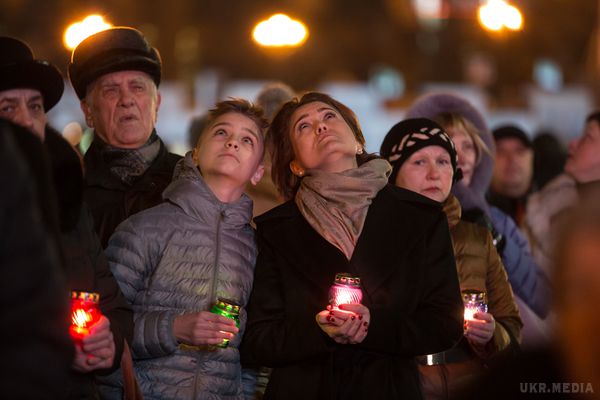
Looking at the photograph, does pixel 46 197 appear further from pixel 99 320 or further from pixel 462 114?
pixel 462 114

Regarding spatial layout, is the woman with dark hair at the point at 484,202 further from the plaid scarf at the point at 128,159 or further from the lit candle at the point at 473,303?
the plaid scarf at the point at 128,159

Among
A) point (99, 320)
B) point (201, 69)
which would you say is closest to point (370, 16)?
point (201, 69)

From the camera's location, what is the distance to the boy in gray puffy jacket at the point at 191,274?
5035 mm

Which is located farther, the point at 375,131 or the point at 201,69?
the point at 201,69

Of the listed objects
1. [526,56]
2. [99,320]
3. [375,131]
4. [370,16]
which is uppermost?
[370,16]

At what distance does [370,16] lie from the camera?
49.0m

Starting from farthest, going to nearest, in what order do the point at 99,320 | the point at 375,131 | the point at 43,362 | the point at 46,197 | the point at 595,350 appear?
the point at 375,131 < the point at 99,320 < the point at 46,197 < the point at 43,362 < the point at 595,350

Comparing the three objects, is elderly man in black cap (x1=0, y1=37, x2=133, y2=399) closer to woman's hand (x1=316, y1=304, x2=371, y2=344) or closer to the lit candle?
woman's hand (x1=316, y1=304, x2=371, y2=344)

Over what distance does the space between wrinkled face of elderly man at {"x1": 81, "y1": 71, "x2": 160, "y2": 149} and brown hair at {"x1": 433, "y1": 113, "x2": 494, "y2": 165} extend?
189 centimetres

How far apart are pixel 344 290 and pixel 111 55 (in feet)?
7.40

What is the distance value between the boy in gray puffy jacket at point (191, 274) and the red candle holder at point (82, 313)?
0.65 meters

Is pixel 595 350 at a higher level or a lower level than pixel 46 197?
lower

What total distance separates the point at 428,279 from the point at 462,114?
2190 mm

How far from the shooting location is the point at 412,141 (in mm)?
6199
